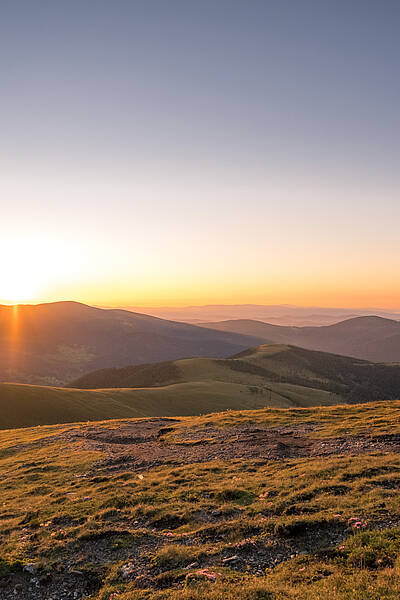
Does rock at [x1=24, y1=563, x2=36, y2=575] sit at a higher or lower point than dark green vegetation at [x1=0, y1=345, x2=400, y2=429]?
higher

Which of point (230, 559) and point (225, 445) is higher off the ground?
point (230, 559)

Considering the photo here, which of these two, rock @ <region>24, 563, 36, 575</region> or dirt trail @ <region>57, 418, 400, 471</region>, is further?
dirt trail @ <region>57, 418, 400, 471</region>

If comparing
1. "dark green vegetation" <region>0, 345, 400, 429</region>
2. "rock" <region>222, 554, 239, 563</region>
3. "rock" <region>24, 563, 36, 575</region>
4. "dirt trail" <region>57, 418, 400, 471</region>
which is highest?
"rock" <region>222, 554, 239, 563</region>

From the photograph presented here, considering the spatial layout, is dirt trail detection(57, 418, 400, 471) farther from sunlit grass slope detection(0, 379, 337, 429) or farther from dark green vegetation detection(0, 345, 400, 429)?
dark green vegetation detection(0, 345, 400, 429)

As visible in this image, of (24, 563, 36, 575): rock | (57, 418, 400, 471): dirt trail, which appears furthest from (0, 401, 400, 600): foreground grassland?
(57, 418, 400, 471): dirt trail

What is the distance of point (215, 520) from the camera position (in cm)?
1758

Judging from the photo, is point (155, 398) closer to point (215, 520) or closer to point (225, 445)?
point (225, 445)

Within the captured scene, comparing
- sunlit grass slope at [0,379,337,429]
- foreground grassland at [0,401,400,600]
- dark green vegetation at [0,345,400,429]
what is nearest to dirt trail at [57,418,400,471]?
foreground grassland at [0,401,400,600]

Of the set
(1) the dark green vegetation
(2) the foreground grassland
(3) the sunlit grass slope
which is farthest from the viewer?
(1) the dark green vegetation

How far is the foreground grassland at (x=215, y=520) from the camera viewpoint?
1212cm

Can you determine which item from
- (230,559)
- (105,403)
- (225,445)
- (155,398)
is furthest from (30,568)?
(155,398)

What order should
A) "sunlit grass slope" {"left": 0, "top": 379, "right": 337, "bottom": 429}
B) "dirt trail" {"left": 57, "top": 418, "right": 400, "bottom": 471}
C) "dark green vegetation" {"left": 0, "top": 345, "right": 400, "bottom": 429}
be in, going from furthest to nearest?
"dark green vegetation" {"left": 0, "top": 345, "right": 400, "bottom": 429}
"sunlit grass slope" {"left": 0, "top": 379, "right": 337, "bottom": 429}
"dirt trail" {"left": 57, "top": 418, "right": 400, "bottom": 471}

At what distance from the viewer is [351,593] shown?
33.7ft

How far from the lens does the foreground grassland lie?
12.1m
